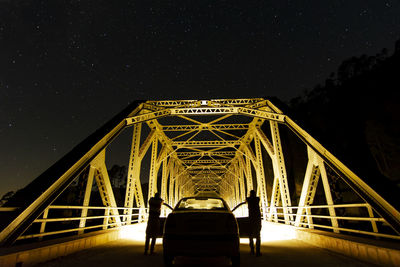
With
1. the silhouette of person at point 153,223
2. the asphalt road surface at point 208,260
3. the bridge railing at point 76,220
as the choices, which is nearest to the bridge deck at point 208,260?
the asphalt road surface at point 208,260

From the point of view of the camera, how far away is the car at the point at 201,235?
3695mm

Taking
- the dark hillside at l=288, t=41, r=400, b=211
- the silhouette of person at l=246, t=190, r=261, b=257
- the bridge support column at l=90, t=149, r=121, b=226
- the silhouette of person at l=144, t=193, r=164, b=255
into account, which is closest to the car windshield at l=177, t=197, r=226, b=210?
the silhouette of person at l=144, t=193, r=164, b=255

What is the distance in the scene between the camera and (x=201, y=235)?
377cm

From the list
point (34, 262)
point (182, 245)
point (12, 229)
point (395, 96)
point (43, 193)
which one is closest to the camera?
point (182, 245)

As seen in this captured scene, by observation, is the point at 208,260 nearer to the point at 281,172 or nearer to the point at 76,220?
the point at 76,220

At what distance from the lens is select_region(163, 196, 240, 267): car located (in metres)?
3.70

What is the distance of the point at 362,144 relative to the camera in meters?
20.5

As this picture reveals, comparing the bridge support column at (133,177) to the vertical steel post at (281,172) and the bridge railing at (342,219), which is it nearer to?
the vertical steel post at (281,172)

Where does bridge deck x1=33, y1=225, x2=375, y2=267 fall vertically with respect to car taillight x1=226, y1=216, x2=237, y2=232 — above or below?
below

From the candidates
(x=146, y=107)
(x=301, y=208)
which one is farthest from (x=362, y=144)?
(x=146, y=107)

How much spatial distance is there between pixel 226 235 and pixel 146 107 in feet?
30.8

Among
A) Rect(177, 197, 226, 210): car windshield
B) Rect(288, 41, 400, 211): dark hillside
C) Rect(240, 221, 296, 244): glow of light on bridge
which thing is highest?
Rect(288, 41, 400, 211): dark hillside

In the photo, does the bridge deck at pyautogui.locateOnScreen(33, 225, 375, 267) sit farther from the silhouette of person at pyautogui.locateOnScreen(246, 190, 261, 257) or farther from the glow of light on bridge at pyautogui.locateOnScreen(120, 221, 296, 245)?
the glow of light on bridge at pyautogui.locateOnScreen(120, 221, 296, 245)

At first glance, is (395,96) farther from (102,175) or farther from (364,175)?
(102,175)
